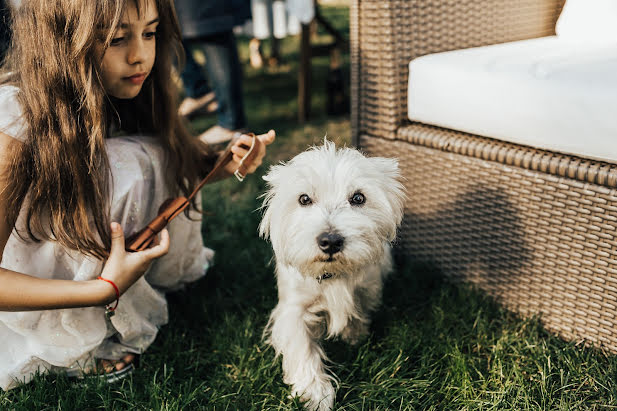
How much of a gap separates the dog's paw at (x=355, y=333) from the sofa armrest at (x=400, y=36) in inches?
29.7

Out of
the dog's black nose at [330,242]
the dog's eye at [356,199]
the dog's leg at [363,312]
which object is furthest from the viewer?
the dog's leg at [363,312]

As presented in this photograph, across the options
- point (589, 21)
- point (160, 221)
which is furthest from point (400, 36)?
point (160, 221)

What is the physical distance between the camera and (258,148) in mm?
1824

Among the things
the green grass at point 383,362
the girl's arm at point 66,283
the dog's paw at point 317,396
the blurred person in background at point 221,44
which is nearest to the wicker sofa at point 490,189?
the green grass at point 383,362

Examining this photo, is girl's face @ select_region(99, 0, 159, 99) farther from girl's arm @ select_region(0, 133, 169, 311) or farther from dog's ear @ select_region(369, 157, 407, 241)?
dog's ear @ select_region(369, 157, 407, 241)

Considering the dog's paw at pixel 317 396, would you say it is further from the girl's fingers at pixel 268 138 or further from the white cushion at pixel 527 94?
the white cushion at pixel 527 94

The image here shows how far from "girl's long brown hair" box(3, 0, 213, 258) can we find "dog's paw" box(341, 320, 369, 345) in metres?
0.86

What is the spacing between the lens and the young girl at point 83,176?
142cm

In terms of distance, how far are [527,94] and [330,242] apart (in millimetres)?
815

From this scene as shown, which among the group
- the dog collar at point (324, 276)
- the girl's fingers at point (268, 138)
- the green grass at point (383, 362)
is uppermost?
the girl's fingers at point (268, 138)

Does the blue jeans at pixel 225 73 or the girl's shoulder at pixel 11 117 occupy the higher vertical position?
the girl's shoulder at pixel 11 117

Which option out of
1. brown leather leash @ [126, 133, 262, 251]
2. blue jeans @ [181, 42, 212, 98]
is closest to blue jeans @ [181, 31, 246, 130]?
blue jeans @ [181, 42, 212, 98]

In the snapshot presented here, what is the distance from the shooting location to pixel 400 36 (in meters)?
1.91

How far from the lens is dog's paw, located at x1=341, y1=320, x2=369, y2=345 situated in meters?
1.81
